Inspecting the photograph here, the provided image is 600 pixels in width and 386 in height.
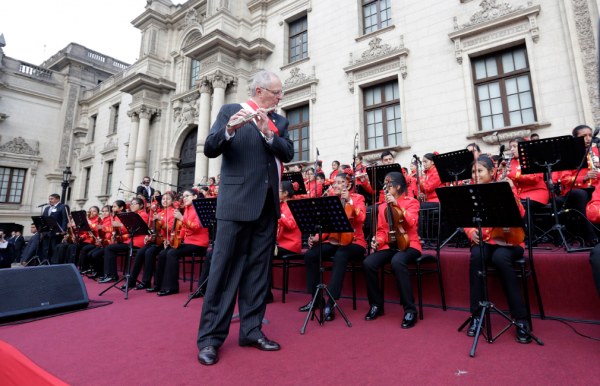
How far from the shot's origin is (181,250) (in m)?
5.91

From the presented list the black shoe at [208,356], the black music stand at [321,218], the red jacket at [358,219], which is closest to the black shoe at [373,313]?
the black music stand at [321,218]

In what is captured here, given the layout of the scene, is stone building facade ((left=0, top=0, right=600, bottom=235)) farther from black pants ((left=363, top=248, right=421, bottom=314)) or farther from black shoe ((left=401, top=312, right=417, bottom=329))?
black shoe ((left=401, top=312, right=417, bottom=329))

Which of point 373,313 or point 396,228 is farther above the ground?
point 396,228

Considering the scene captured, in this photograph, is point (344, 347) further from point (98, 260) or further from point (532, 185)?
point (98, 260)

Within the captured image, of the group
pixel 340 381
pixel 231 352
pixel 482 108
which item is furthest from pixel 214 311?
pixel 482 108

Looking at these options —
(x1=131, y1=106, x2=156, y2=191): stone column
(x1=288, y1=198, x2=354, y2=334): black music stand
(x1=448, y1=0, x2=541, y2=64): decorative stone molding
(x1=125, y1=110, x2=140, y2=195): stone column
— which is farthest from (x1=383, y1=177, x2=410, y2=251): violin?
(x1=125, y1=110, x2=140, y2=195): stone column

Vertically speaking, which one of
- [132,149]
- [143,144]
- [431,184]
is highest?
[143,144]

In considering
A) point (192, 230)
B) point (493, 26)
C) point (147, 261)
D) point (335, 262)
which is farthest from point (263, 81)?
point (493, 26)

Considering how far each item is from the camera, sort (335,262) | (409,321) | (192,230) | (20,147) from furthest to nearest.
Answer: (20,147), (192,230), (335,262), (409,321)

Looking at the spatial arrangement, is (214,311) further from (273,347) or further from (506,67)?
(506,67)

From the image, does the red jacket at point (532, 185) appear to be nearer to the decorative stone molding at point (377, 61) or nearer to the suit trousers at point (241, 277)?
the suit trousers at point (241, 277)

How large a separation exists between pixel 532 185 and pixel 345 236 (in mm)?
3363

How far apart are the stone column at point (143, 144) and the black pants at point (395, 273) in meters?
17.0

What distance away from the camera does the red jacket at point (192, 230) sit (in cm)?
599
